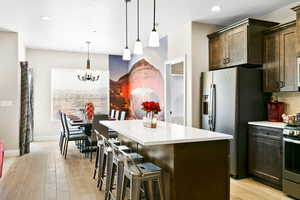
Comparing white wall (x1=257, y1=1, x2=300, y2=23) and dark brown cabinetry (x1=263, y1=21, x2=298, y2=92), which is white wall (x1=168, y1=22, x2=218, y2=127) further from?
dark brown cabinetry (x1=263, y1=21, x2=298, y2=92)

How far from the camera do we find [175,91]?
541 centimetres

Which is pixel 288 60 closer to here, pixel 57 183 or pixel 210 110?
pixel 210 110

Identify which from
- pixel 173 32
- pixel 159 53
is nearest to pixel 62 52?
pixel 159 53

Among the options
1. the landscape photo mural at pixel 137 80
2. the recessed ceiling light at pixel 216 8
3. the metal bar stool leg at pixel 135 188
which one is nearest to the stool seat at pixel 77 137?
the landscape photo mural at pixel 137 80

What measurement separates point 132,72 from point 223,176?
5.92 metres

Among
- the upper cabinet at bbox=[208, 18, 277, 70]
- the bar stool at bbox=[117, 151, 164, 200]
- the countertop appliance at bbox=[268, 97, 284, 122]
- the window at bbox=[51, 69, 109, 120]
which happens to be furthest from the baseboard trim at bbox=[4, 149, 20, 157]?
the countertop appliance at bbox=[268, 97, 284, 122]

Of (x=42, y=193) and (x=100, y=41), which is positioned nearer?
(x=42, y=193)

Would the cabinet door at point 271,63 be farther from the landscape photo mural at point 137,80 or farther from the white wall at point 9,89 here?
the white wall at point 9,89

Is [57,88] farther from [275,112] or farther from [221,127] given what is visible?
[275,112]

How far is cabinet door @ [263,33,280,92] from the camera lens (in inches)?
149

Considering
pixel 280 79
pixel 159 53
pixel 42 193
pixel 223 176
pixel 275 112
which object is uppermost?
pixel 159 53

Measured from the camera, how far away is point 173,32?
17.5ft

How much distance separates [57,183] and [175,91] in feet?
10.0

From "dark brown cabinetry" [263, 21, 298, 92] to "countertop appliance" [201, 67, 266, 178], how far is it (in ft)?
0.67
